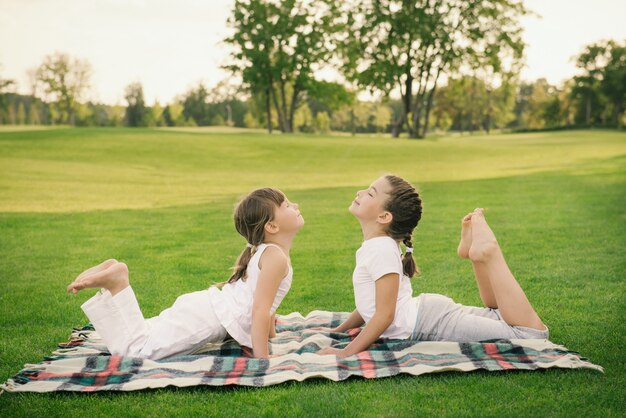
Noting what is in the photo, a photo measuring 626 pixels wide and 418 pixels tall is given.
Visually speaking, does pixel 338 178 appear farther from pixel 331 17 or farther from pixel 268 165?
pixel 331 17

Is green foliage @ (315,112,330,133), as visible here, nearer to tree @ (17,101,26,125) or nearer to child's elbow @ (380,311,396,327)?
tree @ (17,101,26,125)

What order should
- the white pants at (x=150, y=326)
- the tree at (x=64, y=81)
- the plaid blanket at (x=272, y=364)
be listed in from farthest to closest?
the tree at (x=64, y=81) < the white pants at (x=150, y=326) < the plaid blanket at (x=272, y=364)

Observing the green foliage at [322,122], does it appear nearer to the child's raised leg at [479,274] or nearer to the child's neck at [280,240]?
the child's raised leg at [479,274]

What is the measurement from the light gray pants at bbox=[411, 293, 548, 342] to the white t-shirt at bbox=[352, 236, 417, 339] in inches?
2.8

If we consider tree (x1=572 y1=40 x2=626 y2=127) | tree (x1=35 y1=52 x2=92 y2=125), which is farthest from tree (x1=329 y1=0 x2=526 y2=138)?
tree (x1=35 y1=52 x2=92 y2=125)

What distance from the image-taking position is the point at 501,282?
3818mm

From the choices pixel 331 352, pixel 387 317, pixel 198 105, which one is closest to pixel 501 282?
pixel 387 317

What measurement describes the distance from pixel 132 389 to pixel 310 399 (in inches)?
37.7

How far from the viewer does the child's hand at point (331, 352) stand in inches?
149

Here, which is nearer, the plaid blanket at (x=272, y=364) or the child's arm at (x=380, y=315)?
the plaid blanket at (x=272, y=364)

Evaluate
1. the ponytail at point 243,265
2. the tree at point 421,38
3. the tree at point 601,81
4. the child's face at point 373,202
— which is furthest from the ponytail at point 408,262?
the tree at point 601,81

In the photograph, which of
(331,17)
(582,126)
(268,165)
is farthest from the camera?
(582,126)

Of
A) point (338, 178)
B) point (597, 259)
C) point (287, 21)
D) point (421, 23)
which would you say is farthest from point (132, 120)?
point (597, 259)

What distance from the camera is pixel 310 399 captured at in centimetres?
312
